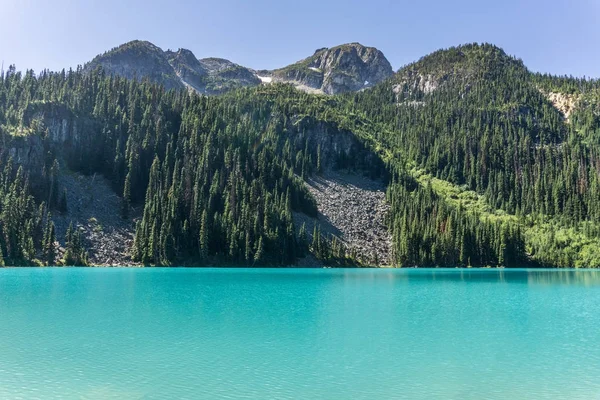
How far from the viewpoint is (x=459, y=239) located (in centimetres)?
15275

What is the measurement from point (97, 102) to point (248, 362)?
18057 cm

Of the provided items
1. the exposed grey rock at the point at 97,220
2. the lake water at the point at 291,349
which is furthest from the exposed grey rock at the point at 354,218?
the lake water at the point at 291,349

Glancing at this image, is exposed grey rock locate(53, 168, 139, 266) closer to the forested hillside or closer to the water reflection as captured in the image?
the forested hillside

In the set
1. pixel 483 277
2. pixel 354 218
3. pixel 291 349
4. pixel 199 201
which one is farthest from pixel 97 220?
pixel 291 349

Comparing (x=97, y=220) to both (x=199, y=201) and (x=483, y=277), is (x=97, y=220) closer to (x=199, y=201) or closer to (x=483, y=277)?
(x=199, y=201)

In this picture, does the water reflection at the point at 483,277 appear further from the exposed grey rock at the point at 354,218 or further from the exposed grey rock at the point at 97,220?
the exposed grey rock at the point at 97,220

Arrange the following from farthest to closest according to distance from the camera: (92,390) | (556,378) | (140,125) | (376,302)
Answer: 1. (140,125)
2. (376,302)
3. (556,378)
4. (92,390)

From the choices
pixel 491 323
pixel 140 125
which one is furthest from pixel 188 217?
pixel 491 323

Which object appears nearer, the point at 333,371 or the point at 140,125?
the point at 333,371

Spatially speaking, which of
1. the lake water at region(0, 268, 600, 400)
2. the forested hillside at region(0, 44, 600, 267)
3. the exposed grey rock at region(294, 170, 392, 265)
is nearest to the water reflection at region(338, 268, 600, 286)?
the forested hillside at region(0, 44, 600, 267)

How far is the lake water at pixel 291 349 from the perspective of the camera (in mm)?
22375

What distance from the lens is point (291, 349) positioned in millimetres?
29609

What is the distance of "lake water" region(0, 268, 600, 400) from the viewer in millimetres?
22375

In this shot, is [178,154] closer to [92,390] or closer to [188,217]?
[188,217]
